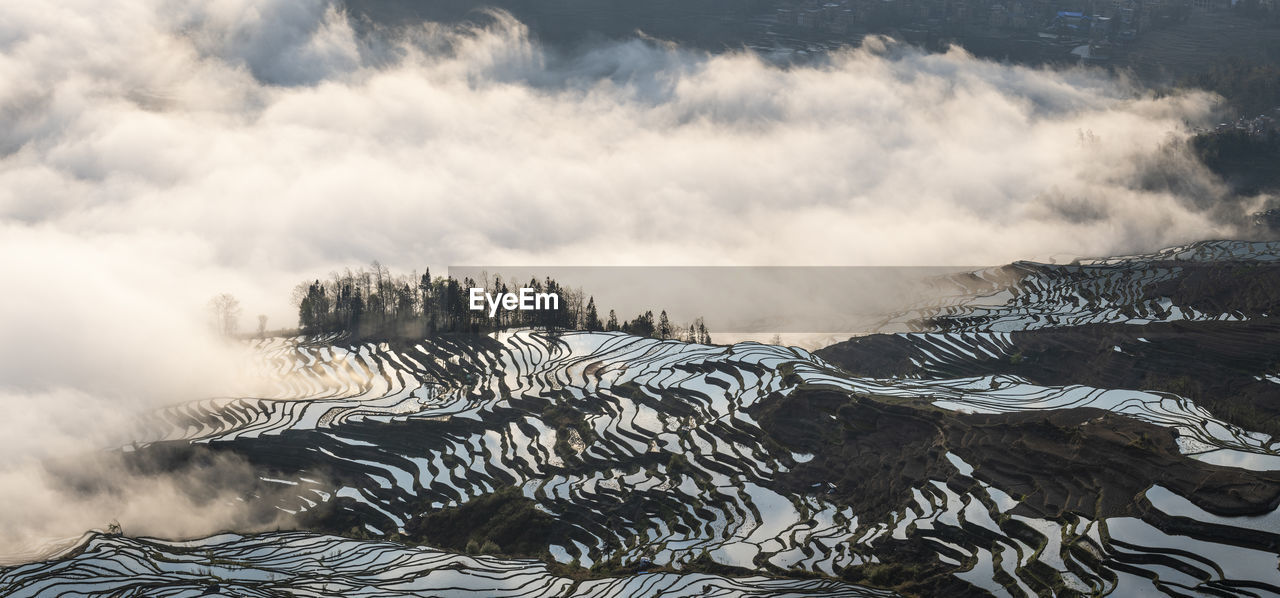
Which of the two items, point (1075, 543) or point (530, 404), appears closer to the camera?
point (1075, 543)

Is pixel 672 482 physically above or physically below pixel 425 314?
below

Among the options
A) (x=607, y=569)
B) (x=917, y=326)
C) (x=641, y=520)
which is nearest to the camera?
(x=607, y=569)

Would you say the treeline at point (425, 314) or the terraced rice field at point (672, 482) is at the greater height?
the treeline at point (425, 314)

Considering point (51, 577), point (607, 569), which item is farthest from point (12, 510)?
point (607, 569)

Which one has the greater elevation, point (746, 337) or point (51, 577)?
point (746, 337)

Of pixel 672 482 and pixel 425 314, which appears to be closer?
pixel 672 482

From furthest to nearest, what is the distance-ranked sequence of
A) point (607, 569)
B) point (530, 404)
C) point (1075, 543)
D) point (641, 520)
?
point (530, 404)
point (641, 520)
point (607, 569)
point (1075, 543)

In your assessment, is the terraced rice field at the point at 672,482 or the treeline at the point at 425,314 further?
the treeline at the point at 425,314

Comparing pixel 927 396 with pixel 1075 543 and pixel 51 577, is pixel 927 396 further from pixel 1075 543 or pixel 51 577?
pixel 51 577

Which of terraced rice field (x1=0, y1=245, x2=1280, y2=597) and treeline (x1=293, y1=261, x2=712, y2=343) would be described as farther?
treeline (x1=293, y1=261, x2=712, y2=343)

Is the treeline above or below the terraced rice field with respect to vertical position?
above
